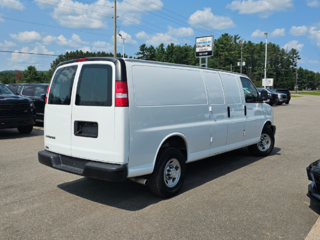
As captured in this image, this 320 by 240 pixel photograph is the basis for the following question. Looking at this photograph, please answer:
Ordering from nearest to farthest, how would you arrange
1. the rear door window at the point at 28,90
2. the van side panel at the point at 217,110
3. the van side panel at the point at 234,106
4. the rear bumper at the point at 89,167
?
the rear bumper at the point at 89,167 < the van side panel at the point at 217,110 < the van side panel at the point at 234,106 < the rear door window at the point at 28,90

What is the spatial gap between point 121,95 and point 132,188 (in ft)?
6.08

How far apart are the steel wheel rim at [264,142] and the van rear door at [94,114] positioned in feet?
15.6

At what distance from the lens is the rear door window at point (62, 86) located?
4482 mm

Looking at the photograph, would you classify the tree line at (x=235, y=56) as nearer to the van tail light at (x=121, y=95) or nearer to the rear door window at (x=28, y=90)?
the rear door window at (x=28, y=90)

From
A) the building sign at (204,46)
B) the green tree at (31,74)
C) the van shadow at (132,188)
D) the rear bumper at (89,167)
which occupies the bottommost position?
the van shadow at (132,188)

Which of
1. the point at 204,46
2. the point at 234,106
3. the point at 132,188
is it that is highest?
the point at 204,46

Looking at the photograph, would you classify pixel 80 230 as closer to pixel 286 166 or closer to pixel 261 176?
pixel 261 176

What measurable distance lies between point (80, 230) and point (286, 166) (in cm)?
481

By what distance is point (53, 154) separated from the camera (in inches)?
182

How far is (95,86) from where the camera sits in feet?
13.7

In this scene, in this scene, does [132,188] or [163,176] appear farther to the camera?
[132,188]

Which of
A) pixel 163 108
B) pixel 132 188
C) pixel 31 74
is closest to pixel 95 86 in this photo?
pixel 163 108

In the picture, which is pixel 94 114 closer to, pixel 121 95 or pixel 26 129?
pixel 121 95

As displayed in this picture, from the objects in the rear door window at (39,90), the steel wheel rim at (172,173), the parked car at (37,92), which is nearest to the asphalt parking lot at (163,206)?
the steel wheel rim at (172,173)
